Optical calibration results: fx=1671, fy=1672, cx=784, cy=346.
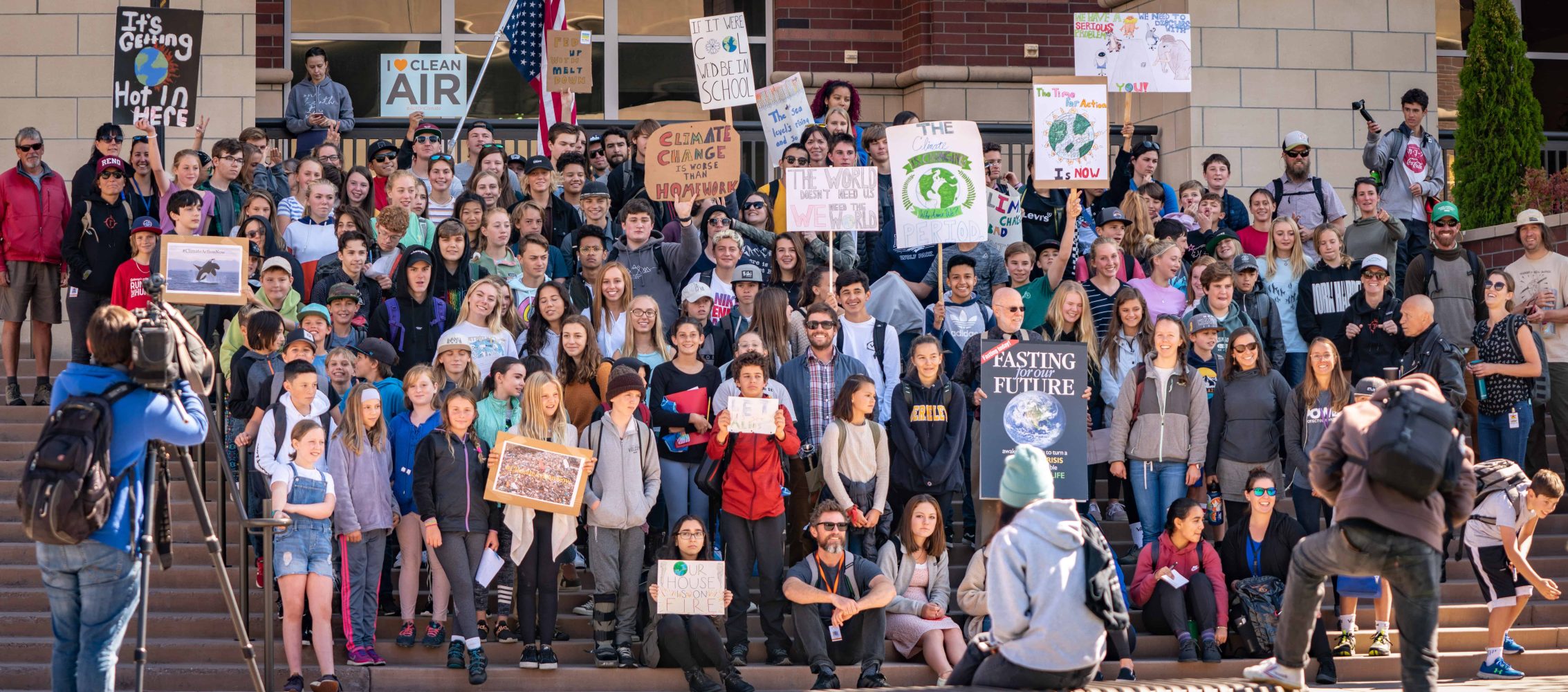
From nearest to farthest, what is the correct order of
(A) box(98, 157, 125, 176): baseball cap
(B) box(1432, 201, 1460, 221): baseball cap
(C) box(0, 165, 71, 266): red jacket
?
(A) box(98, 157, 125, 176): baseball cap, (C) box(0, 165, 71, 266): red jacket, (B) box(1432, 201, 1460, 221): baseball cap

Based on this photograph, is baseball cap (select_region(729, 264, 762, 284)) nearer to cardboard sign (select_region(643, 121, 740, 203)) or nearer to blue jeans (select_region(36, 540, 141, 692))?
cardboard sign (select_region(643, 121, 740, 203))

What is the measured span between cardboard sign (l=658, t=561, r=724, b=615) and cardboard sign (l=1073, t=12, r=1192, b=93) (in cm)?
681

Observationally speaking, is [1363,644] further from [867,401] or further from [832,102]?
[832,102]

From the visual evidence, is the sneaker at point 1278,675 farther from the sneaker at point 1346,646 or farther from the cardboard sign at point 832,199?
the cardboard sign at point 832,199

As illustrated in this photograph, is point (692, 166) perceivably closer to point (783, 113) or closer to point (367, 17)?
point (783, 113)

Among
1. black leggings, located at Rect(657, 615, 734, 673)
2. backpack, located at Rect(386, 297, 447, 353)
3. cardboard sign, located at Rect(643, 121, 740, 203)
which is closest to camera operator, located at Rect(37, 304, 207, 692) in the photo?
black leggings, located at Rect(657, 615, 734, 673)

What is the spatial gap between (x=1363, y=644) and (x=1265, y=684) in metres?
3.96

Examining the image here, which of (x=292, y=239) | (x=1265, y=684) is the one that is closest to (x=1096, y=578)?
(x=1265, y=684)

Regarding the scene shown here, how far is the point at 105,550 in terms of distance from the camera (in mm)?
6609

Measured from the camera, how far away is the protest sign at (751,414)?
9.89 metres

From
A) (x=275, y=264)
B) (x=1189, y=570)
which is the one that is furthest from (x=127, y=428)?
(x=1189, y=570)

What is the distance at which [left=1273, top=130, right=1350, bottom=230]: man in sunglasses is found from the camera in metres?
14.4

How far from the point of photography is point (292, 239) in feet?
40.4

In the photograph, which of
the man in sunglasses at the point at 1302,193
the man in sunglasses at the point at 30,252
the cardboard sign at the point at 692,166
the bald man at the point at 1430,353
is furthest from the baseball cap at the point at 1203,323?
the man in sunglasses at the point at 30,252
